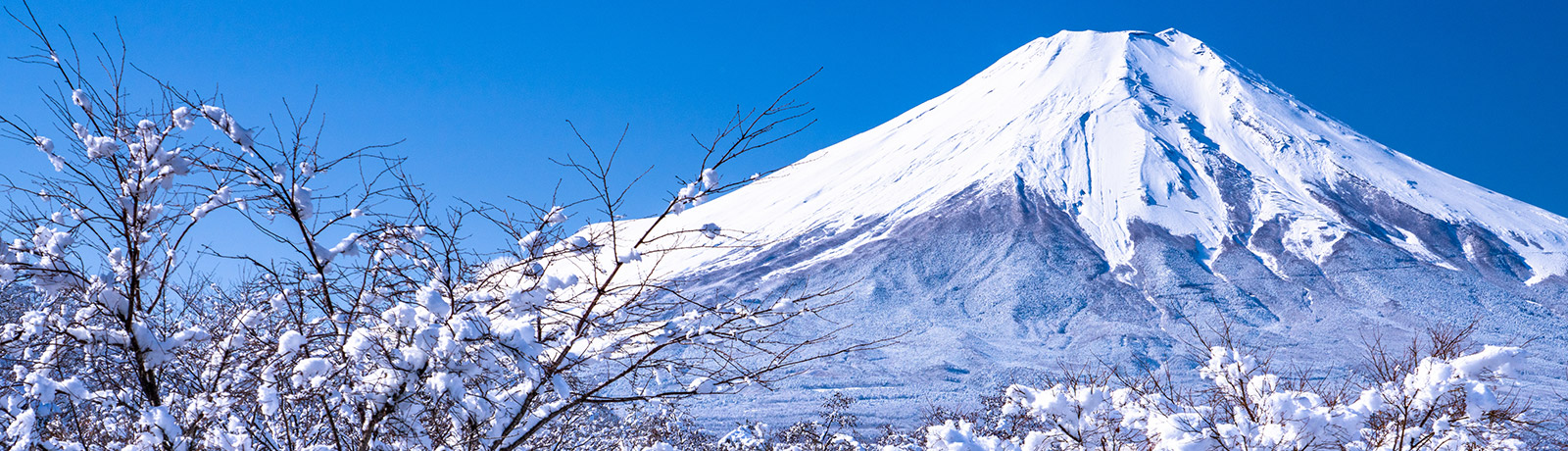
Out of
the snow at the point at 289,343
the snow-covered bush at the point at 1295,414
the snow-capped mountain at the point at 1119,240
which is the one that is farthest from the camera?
the snow-capped mountain at the point at 1119,240

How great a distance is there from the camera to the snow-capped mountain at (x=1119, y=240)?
186ft

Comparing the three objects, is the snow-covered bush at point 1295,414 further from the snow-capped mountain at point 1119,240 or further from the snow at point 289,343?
the snow-capped mountain at point 1119,240

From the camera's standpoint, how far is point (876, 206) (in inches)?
3073

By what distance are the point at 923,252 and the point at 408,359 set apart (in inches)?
2707

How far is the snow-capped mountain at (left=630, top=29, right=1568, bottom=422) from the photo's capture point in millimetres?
56562

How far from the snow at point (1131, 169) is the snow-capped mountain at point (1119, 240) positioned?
0.27 m

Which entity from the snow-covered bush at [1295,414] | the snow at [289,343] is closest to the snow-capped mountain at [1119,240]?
the snow-covered bush at [1295,414]

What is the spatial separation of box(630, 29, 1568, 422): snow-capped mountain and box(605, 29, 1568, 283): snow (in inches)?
10.5

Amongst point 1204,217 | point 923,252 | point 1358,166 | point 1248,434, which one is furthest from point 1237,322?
point 1248,434

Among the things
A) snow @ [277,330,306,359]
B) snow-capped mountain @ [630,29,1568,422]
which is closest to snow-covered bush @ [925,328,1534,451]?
snow @ [277,330,306,359]

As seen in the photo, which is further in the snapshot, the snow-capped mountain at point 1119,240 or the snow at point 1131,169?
the snow at point 1131,169

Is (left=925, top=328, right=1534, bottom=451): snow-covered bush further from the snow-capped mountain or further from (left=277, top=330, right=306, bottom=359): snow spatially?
the snow-capped mountain

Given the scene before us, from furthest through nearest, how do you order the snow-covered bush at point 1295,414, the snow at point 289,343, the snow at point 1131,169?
the snow at point 1131,169 → the snow-covered bush at point 1295,414 → the snow at point 289,343

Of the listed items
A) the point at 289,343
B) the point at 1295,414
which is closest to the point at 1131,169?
the point at 1295,414
